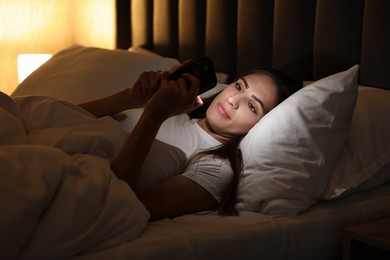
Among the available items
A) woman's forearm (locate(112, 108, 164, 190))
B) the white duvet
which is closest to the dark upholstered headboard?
woman's forearm (locate(112, 108, 164, 190))

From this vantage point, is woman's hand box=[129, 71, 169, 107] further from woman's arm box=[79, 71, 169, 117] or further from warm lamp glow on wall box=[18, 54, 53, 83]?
warm lamp glow on wall box=[18, 54, 53, 83]

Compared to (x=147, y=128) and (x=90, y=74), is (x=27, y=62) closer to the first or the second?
(x=90, y=74)

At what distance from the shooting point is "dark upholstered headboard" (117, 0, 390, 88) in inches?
61.5

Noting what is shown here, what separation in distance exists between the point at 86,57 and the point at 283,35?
0.81 meters

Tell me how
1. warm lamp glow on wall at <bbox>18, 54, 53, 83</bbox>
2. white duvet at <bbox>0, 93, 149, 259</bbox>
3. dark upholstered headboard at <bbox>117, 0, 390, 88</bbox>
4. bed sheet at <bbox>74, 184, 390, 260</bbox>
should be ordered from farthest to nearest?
warm lamp glow on wall at <bbox>18, 54, 53, 83</bbox> → dark upholstered headboard at <bbox>117, 0, 390, 88</bbox> → bed sheet at <bbox>74, 184, 390, 260</bbox> → white duvet at <bbox>0, 93, 149, 259</bbox>

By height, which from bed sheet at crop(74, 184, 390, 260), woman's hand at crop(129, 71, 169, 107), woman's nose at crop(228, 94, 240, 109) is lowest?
bed sheet at crop(74, 184, 390, 260)

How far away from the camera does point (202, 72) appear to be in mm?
1362

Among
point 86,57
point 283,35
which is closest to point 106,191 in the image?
point 283,35

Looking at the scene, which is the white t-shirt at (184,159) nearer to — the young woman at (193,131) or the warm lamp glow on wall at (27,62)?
the young woman at (193,131)

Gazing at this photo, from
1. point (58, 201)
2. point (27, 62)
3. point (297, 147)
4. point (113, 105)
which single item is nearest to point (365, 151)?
point (297, 147)

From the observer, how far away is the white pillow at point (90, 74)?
1.98 metres

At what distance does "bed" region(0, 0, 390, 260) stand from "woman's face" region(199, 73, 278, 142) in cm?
11

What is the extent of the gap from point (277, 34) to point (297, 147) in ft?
2.19

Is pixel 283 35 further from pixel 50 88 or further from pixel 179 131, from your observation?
pixel 50 88
